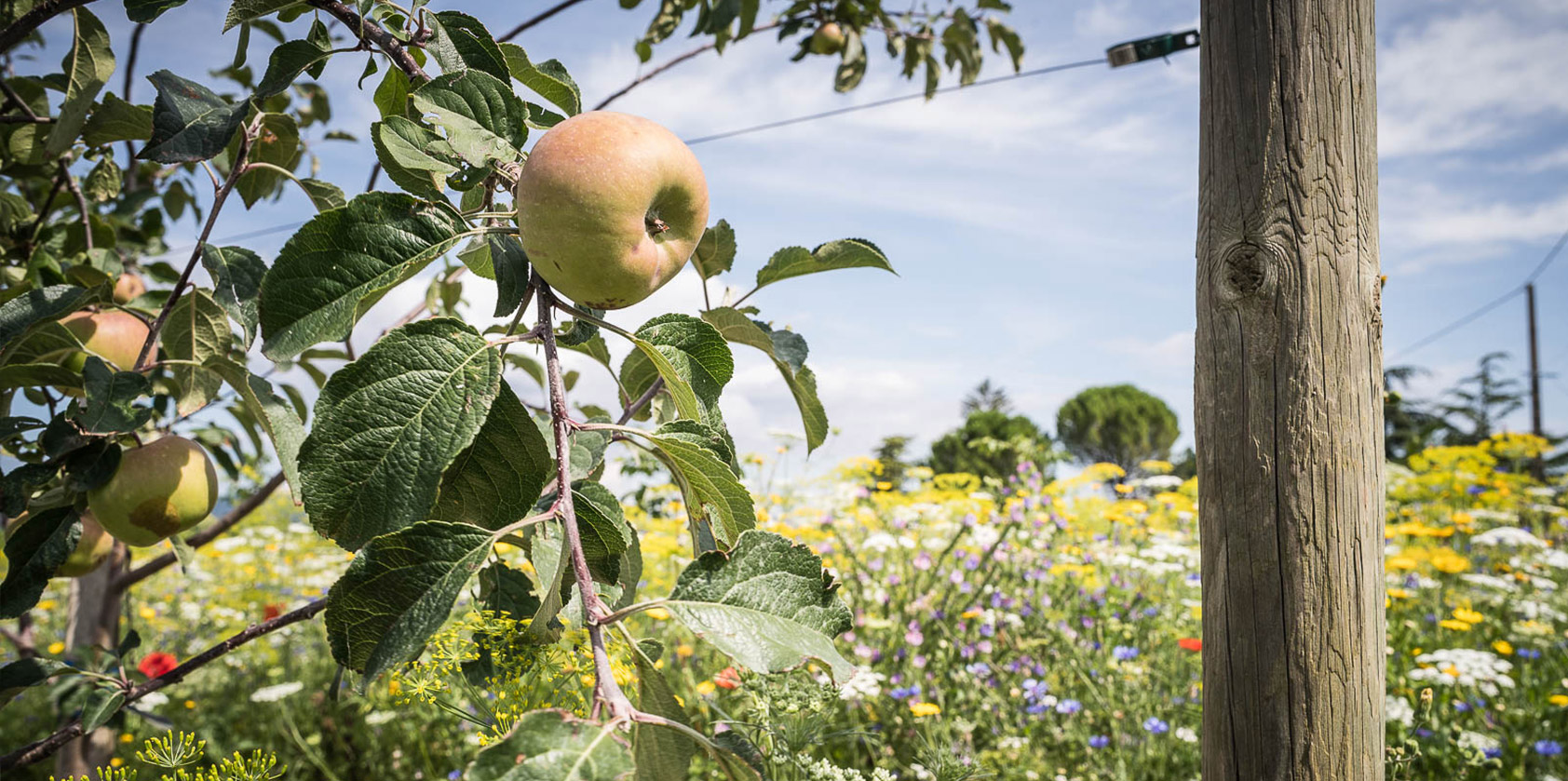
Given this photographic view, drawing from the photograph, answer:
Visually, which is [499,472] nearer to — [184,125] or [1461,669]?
[184,125]

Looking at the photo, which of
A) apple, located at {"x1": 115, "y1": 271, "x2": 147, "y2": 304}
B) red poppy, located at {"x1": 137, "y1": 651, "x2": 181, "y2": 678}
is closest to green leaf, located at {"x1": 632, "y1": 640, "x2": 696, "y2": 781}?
apple, located at {"x1": 115, "y1": 271, "x2": 147, "y2": 304}

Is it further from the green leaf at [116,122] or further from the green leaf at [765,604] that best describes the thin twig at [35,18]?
the green leaf at [765,604]

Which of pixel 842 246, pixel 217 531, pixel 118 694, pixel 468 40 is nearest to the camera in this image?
pixel 468 40

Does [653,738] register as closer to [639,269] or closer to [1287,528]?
[639,269]

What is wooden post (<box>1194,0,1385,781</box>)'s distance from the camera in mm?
942

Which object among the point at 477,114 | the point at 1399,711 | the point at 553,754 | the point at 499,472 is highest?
the point at 477,114

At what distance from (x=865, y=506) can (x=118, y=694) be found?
9.15 ft

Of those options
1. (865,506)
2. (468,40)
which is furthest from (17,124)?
(865,506)

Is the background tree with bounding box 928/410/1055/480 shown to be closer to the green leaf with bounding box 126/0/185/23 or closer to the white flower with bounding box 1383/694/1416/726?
the white flower with bounding box 1383/694/1416/726

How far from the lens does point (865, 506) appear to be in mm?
3486

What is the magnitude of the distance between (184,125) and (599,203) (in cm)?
42

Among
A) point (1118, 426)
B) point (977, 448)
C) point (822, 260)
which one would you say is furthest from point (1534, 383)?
point (822, 260)

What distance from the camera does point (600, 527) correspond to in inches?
20.6

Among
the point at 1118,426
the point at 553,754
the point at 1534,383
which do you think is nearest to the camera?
the point at 553,754
